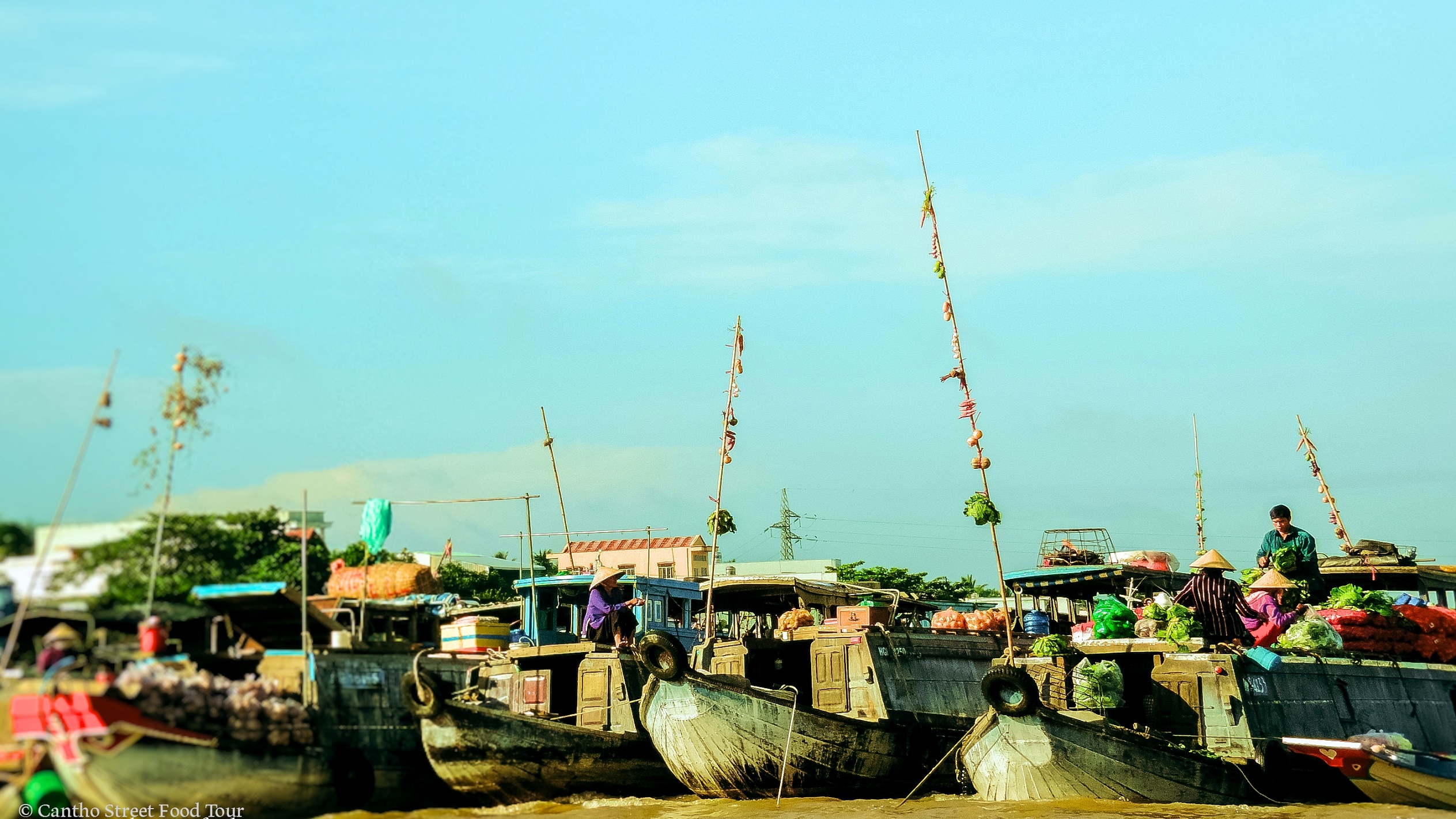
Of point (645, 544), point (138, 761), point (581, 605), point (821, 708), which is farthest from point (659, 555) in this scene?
point (138, 761)

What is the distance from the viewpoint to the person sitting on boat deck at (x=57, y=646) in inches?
362

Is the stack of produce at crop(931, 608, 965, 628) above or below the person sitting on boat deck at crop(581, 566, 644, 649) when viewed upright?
below

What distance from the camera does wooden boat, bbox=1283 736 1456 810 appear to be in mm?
13547

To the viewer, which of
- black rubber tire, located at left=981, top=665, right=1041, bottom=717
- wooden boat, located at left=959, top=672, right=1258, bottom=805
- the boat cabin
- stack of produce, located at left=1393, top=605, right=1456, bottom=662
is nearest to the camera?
black rubber tire, located at left=981, top=665, right=1041, bottom=717

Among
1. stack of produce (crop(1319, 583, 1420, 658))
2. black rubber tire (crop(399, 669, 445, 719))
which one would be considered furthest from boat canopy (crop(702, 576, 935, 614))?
black rubber tire (crop(399, 669, 445, 719))

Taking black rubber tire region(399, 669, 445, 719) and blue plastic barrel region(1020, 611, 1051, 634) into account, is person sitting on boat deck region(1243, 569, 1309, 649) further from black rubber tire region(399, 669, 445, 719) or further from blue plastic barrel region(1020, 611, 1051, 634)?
black rubber tire region(399, 669, 445, 719)

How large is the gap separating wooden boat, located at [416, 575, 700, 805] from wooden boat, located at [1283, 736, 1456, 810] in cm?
740

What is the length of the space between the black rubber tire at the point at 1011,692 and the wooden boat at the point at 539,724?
3836 mm

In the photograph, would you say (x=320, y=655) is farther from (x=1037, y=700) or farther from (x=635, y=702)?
(x=1037, y=700)

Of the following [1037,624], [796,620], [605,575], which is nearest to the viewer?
[605,575]

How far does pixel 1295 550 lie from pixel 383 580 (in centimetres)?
1204

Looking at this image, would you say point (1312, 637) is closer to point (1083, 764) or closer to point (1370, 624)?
point (1370, 624)

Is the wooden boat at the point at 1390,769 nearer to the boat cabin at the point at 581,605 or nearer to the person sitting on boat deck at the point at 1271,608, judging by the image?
the person sitting on boat deck at the point at 1271,608

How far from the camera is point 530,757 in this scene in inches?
605
